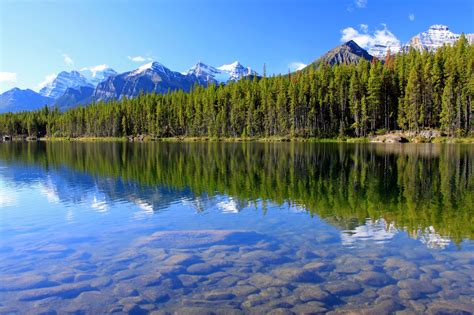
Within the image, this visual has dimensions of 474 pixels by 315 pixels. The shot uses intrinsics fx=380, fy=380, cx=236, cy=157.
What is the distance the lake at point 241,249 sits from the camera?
10453 millimetres

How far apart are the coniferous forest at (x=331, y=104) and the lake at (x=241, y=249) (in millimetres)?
77474

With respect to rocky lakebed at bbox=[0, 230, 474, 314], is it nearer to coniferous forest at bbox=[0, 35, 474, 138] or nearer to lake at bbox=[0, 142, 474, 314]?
lake at bbox=[0, 142, 474, 314]

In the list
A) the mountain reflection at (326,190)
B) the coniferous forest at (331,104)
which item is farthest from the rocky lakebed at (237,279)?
the coniferous forest at (331,104)

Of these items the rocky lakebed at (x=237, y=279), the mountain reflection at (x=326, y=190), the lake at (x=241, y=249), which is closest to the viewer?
the rocky lakebed at (x=237, y=279)

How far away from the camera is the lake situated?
1045 centimetres

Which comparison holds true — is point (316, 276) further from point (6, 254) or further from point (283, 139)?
point (283, 139)

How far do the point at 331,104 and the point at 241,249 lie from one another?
359 feet

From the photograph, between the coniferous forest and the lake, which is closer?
the lake

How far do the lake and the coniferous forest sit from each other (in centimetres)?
7747

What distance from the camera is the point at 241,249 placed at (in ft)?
48.8

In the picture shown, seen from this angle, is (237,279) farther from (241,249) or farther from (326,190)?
(326,190)

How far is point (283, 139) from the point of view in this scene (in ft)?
394

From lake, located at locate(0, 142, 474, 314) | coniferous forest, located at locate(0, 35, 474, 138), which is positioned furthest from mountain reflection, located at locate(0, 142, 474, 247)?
coniferous forest, located at locate(0, 35, 474, 138)

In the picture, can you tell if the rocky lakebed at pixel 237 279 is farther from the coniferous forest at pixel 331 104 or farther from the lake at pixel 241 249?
the coniferous forest at pixel 331 104
